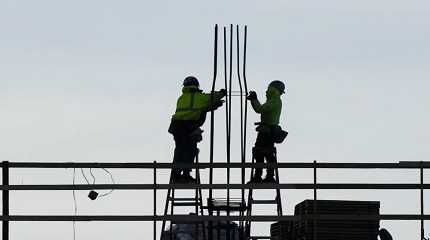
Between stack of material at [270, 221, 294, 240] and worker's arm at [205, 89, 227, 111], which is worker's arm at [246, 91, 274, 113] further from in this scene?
stack of material at [270, 221, 294, 240]

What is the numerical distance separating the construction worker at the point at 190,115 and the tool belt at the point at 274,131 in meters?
0.77

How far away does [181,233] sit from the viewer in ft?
116

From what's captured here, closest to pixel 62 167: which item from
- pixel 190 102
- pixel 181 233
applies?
pixel 190 102

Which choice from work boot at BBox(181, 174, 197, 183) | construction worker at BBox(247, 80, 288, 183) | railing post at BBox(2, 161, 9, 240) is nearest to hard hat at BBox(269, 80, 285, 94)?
construction worker at BBox(247, 80, 288, 183)

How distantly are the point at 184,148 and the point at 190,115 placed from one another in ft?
1.85

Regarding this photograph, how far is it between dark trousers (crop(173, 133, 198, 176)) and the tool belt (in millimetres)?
1144

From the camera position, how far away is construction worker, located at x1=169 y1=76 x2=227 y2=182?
3247 cm

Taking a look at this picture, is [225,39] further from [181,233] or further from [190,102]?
[181,233]

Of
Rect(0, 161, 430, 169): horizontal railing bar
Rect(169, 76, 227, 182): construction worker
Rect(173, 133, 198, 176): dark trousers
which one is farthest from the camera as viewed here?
Rect(169, 76, 227, 182): construction worker

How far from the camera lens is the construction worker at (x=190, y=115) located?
32.5 metres

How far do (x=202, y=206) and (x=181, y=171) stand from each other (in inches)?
51.1

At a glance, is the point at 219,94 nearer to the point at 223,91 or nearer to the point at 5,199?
the point at 223,91

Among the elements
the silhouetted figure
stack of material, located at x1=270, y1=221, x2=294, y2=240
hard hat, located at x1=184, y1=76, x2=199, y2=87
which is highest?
hard hat, located at x1=184, y1=76, x2=199, y2=87

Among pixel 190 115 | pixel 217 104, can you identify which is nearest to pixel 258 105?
pixel 217 104
